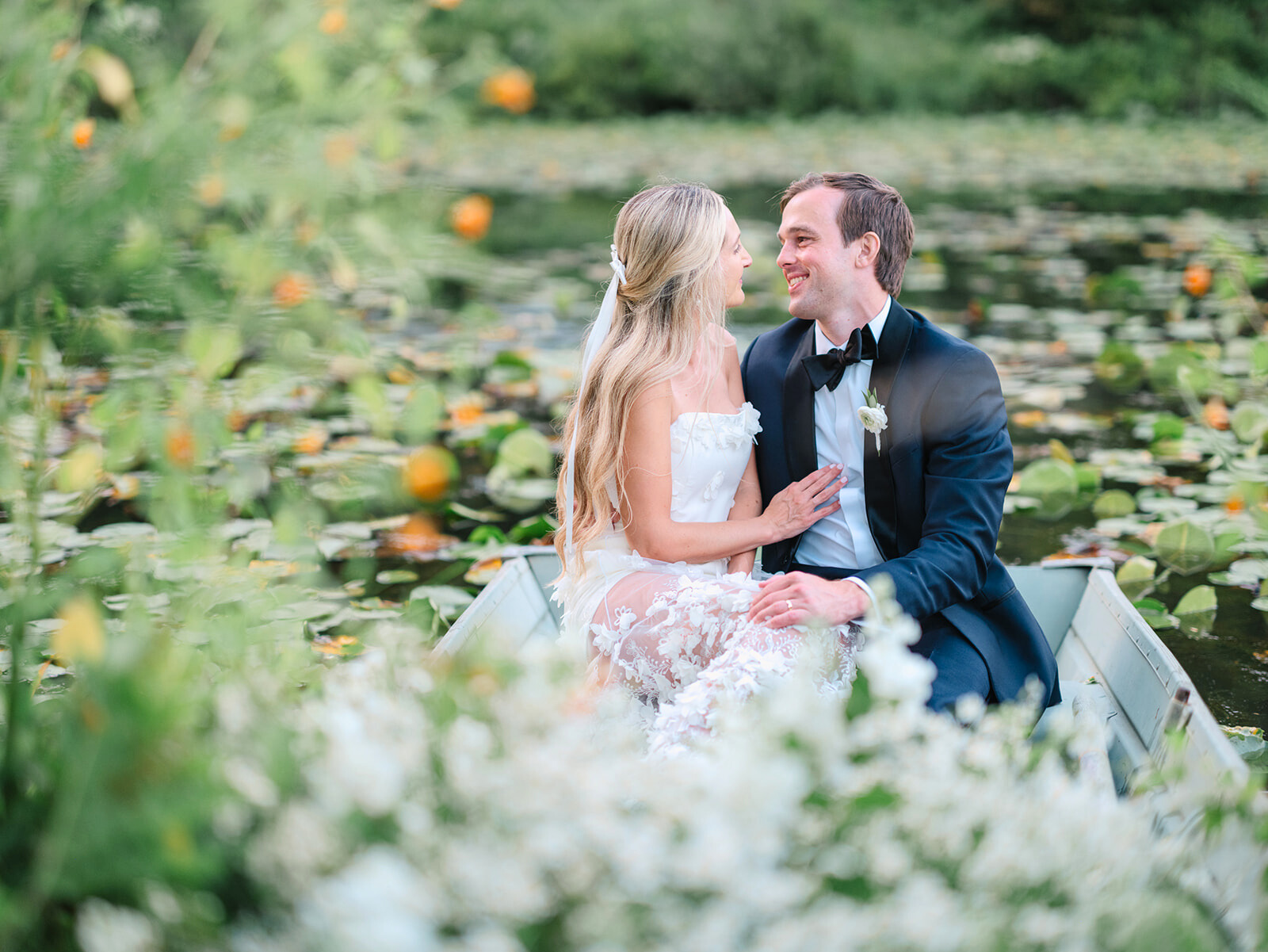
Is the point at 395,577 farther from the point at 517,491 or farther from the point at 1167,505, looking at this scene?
the point at 1167,505

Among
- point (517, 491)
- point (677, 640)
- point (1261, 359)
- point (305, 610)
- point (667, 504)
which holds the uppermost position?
point (1261, 359)

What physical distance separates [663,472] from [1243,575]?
7.08 ft

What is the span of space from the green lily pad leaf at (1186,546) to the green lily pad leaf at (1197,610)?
208mm

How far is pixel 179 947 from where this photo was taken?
1.04 meters

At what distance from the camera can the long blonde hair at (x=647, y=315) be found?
2.45 metres

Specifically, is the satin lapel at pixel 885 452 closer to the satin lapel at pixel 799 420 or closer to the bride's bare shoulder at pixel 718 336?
the satin lapel at pixel 799 420

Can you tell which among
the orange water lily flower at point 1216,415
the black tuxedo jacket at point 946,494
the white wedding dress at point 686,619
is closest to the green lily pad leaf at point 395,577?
the white wedding dress at point 686,619

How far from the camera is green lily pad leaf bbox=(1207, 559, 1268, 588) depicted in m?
3.46

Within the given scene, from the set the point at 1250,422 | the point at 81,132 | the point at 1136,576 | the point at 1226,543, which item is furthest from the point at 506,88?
the point at 1250,422

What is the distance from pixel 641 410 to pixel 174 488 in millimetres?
1262

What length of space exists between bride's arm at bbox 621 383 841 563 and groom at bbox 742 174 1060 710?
0.11 meters

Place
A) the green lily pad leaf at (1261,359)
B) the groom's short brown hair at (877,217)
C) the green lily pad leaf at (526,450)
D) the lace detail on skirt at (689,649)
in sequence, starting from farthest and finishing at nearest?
the green lily pad leaf at (526,450) < the green lily pad leaf at (1261,359) < the groom's short brown hair at (877,217) < the lace detail on skirt at (689,649)

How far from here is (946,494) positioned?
2.31 metres

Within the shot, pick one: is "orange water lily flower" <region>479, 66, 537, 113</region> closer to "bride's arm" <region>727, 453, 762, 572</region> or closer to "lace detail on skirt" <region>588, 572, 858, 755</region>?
"lace detail on skirt" <region>588, 572, 858, 755</region>
